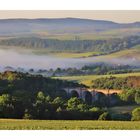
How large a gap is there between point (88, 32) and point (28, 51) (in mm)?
836

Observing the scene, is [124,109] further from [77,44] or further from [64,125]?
[77,44]

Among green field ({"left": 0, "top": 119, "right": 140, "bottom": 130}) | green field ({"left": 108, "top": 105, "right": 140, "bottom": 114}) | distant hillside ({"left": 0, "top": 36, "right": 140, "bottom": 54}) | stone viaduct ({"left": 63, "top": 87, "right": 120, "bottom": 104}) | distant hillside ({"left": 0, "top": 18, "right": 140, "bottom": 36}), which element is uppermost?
distant hillside ({"left": 0, "top": 18, "right": 140, "bottom": 36})

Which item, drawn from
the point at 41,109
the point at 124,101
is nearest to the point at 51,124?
the point at 41,109

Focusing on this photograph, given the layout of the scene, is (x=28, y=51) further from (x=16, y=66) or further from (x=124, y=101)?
(x=124, y=101)

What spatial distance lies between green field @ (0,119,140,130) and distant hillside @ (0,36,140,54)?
0.98 metres

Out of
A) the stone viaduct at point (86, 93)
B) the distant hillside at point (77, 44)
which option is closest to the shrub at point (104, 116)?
the stone viaduct at point (86, 93)

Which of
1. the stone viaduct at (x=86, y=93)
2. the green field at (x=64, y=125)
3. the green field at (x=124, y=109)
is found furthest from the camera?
the stone viaduct at (x=86, y=93)

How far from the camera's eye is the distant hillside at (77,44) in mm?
10711

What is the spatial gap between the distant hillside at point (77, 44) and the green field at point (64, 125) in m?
0.98

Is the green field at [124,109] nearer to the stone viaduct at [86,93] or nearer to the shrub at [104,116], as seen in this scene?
the shrub at [104,116]

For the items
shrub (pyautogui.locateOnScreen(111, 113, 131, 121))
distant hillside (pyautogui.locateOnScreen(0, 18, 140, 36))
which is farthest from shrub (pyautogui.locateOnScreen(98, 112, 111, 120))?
distant hillside (pyautogui.locateOnScreen(0, 18, 140, 36))

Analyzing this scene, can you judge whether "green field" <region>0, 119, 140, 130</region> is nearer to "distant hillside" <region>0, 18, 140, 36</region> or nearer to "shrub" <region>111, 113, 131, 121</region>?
"shrub" <region>111, 113, 131, 121</region>

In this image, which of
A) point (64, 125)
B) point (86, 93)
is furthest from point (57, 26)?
point (64, 125)

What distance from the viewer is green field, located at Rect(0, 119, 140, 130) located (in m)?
10.3
